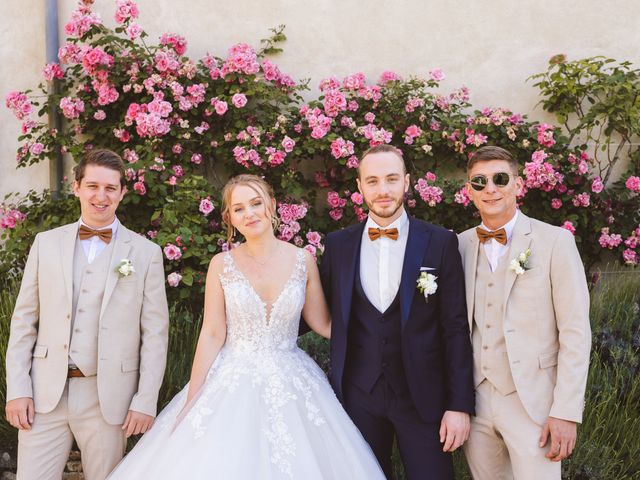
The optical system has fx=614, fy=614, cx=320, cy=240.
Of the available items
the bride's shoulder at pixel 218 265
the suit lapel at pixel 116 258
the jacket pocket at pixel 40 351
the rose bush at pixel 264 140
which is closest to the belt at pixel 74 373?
the jacket pocket at pixel 40 351

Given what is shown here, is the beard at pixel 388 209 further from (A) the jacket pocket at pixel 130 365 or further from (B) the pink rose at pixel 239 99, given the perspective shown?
(B) the pink rose at pixel 239 99

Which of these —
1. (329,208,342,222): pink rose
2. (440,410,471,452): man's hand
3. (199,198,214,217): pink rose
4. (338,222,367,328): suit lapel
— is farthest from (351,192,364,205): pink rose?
(440,410,471,452): man's hand

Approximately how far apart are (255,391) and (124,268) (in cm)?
87

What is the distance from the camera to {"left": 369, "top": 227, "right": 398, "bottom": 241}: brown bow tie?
2982mm

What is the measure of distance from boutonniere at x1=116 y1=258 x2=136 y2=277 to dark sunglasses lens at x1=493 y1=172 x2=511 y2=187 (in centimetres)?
179

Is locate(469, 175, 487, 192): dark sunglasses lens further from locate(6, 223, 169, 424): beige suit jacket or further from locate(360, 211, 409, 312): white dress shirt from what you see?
locate(6, 223, 169, 424): beige suit jacket

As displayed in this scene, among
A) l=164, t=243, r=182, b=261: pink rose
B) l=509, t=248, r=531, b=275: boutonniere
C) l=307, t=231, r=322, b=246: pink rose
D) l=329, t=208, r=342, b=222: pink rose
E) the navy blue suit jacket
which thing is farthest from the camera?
l=329, t=208, r=342, b=222: pink rose

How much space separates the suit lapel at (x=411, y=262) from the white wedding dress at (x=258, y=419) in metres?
0.57

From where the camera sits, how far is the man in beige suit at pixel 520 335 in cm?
266

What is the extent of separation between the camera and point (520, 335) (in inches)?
108

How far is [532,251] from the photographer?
2.79 metres

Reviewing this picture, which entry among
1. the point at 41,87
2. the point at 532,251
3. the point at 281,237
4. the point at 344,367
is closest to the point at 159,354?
the point at 344,367

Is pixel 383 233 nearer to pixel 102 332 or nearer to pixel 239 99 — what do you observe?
pixel 102 332

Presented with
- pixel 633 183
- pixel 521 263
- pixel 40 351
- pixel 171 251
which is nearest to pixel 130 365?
pixel 40 351
